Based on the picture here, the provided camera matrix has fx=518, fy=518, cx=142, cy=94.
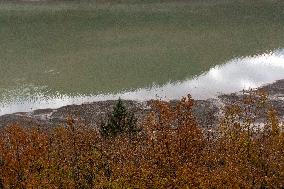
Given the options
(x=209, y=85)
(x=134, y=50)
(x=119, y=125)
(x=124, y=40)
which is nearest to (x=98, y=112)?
(x=119, y=125)

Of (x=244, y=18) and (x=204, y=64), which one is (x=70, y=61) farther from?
(x=244, y=18)

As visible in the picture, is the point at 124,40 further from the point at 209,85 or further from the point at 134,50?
the point at 209,85

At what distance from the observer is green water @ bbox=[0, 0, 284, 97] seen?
286ft

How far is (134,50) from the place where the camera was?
103 m

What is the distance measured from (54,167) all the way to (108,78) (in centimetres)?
5776

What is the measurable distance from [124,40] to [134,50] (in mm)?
9979

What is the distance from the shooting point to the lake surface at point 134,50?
8162 cm

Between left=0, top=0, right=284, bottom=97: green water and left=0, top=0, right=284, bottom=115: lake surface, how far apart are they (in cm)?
19

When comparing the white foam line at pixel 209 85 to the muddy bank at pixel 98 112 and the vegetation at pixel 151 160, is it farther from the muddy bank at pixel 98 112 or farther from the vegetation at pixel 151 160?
the vegetation at pixel 151 160

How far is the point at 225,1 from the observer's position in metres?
154

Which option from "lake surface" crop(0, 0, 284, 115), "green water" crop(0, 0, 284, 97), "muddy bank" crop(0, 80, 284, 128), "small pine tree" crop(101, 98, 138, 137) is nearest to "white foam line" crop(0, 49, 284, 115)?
"lake surface" crop(0, 0, 284, 115)

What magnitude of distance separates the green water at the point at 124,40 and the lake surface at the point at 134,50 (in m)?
0.19

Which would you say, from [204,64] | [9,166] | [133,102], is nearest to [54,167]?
[9,166]

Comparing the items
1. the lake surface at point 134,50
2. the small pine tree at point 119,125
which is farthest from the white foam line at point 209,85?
the small pine tree at point 119,125
